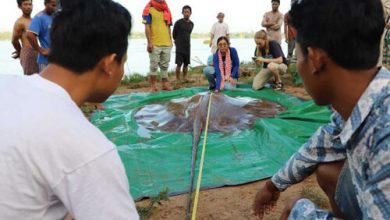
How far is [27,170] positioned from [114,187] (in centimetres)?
20

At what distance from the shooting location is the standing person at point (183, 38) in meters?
7.27

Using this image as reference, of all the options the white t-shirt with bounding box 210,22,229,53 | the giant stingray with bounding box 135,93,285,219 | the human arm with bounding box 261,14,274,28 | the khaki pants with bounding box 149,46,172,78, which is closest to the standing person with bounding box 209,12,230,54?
the white t-shirt with bounding box 210,22,229,53

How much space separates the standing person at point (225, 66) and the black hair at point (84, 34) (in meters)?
4.72

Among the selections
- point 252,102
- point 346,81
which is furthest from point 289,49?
point 346,81

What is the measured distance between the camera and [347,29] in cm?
101

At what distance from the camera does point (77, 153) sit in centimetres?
85

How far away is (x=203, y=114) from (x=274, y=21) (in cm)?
372

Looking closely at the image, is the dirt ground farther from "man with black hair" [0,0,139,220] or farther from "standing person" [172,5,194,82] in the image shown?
"standing person" [172,5,194,82]

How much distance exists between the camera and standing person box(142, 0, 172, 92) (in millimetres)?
6031

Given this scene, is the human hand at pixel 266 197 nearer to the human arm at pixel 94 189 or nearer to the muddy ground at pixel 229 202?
the muddy ground at pixel 229 202

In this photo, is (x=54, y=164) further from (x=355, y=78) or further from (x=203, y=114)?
(x=203, y=114)

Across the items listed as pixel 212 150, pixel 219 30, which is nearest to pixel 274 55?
pixel 219 30

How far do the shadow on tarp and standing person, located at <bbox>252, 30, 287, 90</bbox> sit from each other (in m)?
1.46

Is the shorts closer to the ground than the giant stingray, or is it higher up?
higher up
